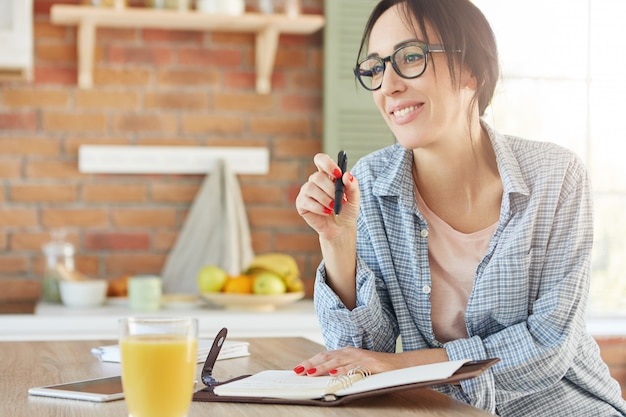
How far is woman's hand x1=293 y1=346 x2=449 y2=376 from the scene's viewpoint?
1.32m

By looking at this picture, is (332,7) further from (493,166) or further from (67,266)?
(493,166)

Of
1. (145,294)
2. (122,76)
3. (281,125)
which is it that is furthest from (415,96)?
(122,76)

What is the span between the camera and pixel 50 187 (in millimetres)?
3287

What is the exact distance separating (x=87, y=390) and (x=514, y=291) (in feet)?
2.64

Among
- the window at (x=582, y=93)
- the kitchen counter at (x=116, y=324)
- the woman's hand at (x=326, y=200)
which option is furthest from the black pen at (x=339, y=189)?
the window at (x=582, y=93)

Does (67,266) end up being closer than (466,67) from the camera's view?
No

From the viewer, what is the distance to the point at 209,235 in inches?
130

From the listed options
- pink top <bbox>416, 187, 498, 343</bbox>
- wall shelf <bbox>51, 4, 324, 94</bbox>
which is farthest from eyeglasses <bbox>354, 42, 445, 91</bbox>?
wall shelf <bbox>51, 4, 324, 94</bbox>

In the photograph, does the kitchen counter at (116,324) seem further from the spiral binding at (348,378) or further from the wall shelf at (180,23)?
the spiral binding at (348,378)

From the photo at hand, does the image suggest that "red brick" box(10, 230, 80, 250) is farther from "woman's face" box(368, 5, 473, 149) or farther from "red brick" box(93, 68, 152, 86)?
"woman's face" box(368, 5, 473, 149)

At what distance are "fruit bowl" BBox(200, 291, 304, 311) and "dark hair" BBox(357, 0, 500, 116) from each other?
1.31 m

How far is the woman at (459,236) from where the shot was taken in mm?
1593

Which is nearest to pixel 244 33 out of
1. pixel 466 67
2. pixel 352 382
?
pixel 466 67

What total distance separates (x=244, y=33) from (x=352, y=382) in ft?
7.82
